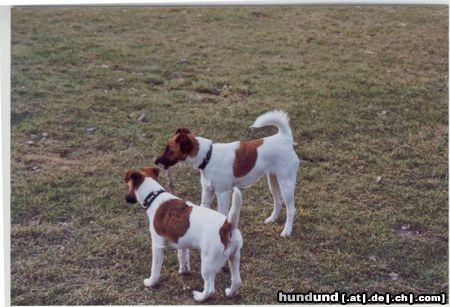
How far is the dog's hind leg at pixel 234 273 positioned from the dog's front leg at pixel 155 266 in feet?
1.71

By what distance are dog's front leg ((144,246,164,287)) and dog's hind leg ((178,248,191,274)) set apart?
208 mm

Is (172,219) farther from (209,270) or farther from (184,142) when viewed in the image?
(184,142)

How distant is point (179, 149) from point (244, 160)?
0.56m

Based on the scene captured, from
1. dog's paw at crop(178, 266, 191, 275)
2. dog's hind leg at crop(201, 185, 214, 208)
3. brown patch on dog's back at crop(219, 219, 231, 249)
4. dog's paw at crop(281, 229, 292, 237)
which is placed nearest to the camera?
brown patch on dog's back at crop(219, 219, 231, 249)

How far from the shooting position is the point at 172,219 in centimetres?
473

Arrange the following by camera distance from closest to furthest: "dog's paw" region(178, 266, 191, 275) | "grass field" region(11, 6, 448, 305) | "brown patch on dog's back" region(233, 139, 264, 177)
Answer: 1. "dog's paw" region(178, 266, 191, 275)
2. "grass field" region(11, 6, 448, 305)
3. "brown patch on dog's back" region(233, 139, 264, 177)

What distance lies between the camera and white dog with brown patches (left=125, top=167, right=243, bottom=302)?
14.8 feet

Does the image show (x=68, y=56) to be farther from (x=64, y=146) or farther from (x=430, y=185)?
(x=430, y=185)

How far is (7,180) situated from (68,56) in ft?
9.23

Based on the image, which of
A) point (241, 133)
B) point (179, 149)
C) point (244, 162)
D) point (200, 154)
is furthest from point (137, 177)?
point (241, 133)

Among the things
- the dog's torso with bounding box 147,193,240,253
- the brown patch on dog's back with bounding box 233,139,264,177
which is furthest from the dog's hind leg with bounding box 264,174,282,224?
the dog's torso with bounding box 147,193,240,253

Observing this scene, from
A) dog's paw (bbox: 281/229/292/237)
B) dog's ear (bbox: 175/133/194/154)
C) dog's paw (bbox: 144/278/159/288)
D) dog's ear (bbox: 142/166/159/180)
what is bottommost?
dog's paw (bbox: 144/278/159/288)

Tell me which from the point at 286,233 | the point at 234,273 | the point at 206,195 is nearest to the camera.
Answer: the point at 234,273

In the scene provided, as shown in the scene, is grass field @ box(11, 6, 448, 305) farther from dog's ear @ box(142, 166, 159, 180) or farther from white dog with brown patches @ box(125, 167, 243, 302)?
dog's ear @ box(142, 166, 159, 180)
